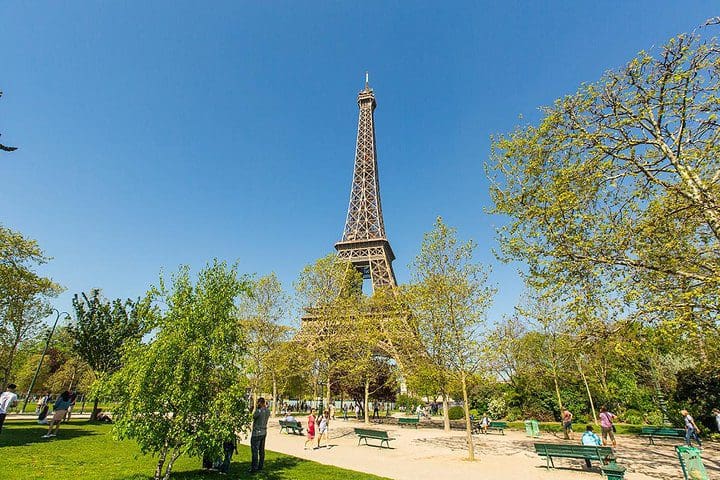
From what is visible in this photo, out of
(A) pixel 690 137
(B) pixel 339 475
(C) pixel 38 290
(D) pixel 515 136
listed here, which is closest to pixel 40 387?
(C) pixel 38 290

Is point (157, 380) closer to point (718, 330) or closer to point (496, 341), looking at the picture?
point (496, 341)

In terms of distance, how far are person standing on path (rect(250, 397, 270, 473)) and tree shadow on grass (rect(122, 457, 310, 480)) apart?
0.71 ft

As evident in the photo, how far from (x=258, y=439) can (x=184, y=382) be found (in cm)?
377

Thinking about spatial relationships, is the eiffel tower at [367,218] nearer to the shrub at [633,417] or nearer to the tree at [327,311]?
the tree at [327,311]

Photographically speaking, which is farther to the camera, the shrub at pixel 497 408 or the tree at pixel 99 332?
the shrub at pixel 497 408

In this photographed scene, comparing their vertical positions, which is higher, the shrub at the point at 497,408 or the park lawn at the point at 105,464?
the shrub at the point at 497,408

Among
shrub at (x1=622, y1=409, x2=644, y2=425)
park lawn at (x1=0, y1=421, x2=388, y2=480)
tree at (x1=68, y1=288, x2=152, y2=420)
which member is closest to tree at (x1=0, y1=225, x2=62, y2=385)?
tree at (x1=68, y1=288, x2=152, y2=420)

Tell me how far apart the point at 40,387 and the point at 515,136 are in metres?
69.5

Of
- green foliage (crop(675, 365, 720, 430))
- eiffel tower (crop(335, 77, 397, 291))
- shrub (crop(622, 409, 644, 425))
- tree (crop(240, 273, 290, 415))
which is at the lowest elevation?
shrub (crop(622, 409, 644, 425))

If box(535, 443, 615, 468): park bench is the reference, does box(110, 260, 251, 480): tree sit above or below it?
above

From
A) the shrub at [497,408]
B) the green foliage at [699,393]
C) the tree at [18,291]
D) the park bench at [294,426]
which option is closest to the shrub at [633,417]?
the green foliage at [699,393]

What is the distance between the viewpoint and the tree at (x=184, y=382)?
22.1 ft

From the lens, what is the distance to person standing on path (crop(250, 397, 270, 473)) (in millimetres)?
9422

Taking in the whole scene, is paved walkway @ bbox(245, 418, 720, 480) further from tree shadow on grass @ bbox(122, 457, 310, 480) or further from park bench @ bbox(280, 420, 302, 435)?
tree shadow on grass @ bbox(122, 457, 310, 480)
